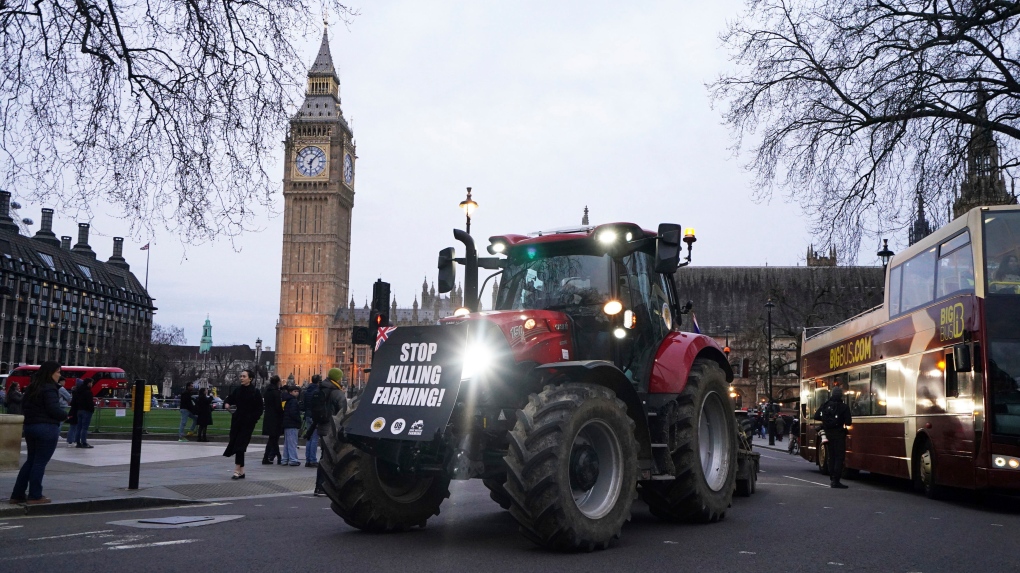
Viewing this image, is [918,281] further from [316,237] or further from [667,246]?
[316,237]

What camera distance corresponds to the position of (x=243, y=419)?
14.2 meters

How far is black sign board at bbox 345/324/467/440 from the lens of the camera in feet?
22.8

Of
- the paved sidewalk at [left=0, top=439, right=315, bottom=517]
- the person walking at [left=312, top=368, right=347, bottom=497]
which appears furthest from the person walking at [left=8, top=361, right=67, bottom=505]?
the person walking at [left=312, top=368, right=347, bottom=497]

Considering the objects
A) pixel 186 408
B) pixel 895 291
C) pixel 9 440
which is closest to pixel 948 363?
pixel 895 291

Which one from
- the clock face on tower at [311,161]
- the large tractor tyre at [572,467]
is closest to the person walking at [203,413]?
the large tractor tyre at [572,467]

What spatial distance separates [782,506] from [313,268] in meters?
128

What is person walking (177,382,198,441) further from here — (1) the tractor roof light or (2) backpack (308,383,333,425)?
(1) the tractor roof light

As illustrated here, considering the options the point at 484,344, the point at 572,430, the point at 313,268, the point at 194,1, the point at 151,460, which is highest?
the point at 313,268

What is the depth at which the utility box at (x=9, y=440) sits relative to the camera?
1374 cm

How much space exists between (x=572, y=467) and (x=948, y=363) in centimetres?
770

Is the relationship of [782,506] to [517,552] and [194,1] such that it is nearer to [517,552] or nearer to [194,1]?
[517,552]

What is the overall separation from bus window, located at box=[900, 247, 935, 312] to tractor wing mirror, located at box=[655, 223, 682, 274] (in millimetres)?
7107

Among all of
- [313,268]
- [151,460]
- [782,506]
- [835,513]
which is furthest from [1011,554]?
[313,268]

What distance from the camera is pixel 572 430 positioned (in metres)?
6.62
